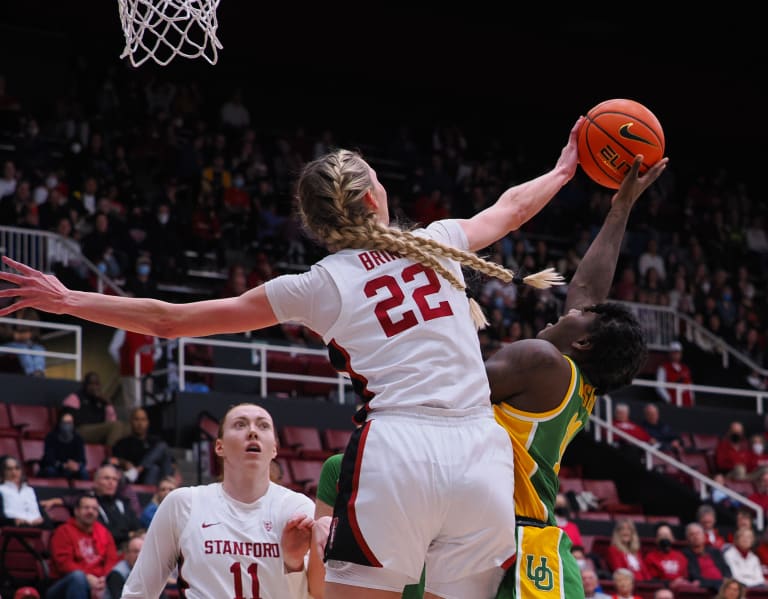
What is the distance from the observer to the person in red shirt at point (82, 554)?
29.8 feet

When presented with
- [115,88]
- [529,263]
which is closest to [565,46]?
[529,263]

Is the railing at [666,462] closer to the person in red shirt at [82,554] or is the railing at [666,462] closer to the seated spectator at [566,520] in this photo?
the seated spectator at [566,520]

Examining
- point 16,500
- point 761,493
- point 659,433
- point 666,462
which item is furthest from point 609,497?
point 16,500

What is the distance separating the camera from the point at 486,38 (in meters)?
21.5

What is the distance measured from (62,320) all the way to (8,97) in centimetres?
396

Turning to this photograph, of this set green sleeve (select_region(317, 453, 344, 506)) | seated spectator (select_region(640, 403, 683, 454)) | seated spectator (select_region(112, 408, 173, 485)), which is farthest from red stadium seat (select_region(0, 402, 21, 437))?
seated spectator (select_region(640, 403, 683, 454))

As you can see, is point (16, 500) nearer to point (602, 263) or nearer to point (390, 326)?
point (602, 263)

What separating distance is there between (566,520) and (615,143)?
807 cm

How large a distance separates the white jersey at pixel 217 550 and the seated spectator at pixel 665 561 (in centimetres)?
801

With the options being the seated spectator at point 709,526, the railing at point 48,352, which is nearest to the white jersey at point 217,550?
the railing at point 48,352

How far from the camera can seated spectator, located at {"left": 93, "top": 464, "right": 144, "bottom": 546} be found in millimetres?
9977

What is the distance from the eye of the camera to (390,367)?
134 inches

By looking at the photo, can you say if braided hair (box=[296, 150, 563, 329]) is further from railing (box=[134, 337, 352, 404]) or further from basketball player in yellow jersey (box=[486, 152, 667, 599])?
railing (box=[134, 337, 352, 404])

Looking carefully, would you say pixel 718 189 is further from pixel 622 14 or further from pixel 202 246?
pixel 202 246
